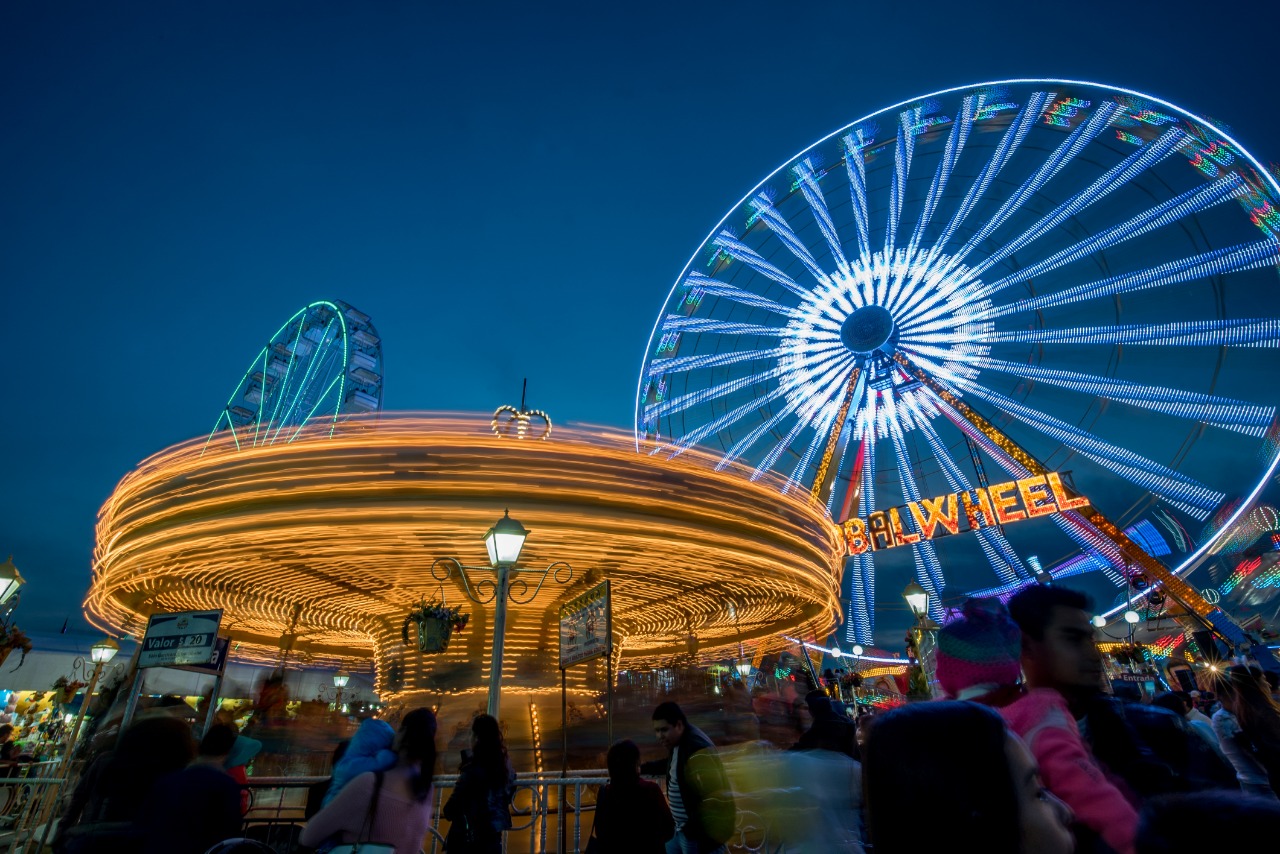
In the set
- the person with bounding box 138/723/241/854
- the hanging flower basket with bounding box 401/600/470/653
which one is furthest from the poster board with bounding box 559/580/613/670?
the hanging flower basket with bounding box 401/600/470/653

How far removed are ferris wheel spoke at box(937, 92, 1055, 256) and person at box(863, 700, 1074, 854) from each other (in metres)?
18.9

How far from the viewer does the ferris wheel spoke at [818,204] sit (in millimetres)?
19281

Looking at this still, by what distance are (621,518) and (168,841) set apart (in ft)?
20.2

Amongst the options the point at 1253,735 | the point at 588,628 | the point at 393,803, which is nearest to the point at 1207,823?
the point at 393,803

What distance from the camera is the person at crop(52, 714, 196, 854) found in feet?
9.18

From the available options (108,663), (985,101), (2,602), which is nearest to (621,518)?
(2,602)

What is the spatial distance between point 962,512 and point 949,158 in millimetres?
12856

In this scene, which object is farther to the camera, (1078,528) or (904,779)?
(1078,528)

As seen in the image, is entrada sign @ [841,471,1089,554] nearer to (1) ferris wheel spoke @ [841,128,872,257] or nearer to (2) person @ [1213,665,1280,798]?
(1) ferris wheel spoke @ [841,128,872,257]

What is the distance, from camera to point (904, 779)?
128 cm

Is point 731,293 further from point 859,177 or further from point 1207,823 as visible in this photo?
point 1207,823

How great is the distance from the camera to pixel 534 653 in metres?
10.7

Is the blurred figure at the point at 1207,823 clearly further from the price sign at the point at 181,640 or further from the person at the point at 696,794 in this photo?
the price sign at the point at 181,640

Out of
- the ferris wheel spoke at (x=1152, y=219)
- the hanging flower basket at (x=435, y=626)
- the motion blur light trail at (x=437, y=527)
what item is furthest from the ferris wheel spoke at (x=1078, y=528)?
the hanging flower basket at (x=435, y=626)
